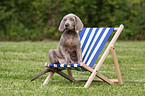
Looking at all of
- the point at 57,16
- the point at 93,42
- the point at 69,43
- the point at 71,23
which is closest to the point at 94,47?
the point at 93,42

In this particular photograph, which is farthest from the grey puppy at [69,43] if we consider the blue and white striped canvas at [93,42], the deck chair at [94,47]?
the blue and white striped canvas at [93,42]

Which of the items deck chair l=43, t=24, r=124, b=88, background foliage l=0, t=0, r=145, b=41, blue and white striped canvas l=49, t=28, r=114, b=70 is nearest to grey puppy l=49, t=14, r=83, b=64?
deck chair l=43, t=24, r=124, b=88

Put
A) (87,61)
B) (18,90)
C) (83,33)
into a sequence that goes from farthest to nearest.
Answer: (83,33), (87,61), (18,90)

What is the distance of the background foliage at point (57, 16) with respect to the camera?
22156 mm

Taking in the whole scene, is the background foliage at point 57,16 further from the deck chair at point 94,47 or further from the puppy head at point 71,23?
the puppy head at point 71,23

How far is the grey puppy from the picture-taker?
527 cm

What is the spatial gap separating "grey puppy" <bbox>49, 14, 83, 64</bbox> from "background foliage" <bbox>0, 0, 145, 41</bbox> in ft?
53.9

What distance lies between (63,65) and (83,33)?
124 centimetres

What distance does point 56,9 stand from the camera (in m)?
23.2

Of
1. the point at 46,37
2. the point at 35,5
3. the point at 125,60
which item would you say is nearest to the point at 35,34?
the point at 46,37

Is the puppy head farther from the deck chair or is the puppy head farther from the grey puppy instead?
the deck chair

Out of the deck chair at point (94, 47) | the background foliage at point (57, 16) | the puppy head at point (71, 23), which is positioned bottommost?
the background foliage at point (57, 16)

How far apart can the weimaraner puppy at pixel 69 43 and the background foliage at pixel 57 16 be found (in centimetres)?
1643

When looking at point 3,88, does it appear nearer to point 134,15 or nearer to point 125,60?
point 125,60
